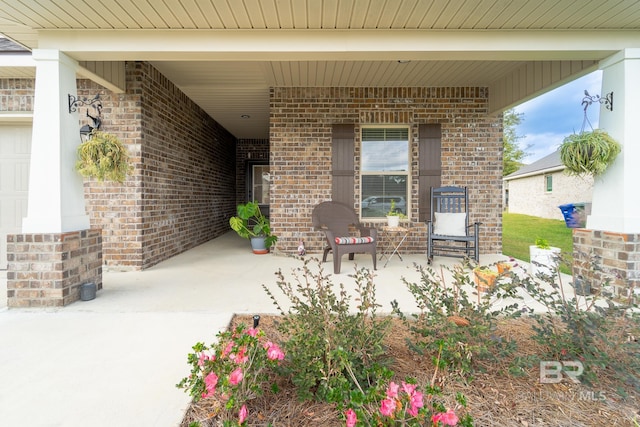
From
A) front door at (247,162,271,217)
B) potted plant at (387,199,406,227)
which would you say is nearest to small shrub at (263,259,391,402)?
potted plant at (387,199,406,227)

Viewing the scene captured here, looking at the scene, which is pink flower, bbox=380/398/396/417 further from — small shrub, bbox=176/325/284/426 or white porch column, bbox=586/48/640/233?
white porch column, bbox=586/48/640/233

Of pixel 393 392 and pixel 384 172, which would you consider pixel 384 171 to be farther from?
pixel 393 392

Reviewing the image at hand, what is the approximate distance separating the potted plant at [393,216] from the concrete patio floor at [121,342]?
3.11 ft

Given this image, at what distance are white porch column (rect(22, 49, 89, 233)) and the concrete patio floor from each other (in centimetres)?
78

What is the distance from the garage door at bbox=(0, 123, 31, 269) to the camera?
13.9 feet

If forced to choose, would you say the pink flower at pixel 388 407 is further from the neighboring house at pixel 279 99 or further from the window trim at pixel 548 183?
the window trim at pixel 548 183

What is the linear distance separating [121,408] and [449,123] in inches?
208

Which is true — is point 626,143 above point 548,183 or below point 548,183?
below

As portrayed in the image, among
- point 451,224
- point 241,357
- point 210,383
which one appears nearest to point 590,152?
point 451,224

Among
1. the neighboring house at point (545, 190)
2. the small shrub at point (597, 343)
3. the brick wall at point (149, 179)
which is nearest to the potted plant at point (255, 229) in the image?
the brick wall at point (149, 179)

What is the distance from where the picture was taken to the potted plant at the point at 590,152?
9.09ft

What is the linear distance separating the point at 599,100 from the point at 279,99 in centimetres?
→ 397

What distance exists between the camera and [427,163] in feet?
16.8

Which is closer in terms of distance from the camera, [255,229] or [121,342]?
[121,342]
